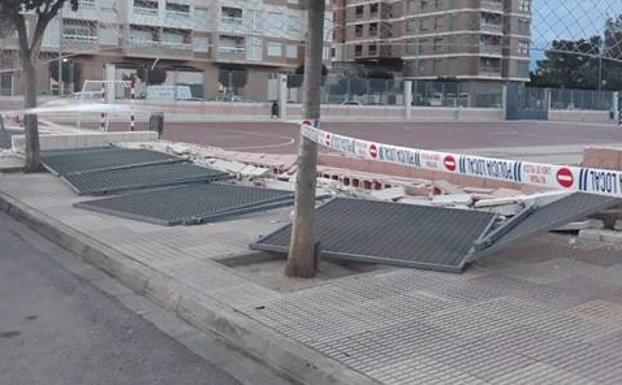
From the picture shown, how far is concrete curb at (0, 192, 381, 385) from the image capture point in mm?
4559

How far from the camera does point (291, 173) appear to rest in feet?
43.5

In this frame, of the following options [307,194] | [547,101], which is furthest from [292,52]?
[307,194]

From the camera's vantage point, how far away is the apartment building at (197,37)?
229 ft

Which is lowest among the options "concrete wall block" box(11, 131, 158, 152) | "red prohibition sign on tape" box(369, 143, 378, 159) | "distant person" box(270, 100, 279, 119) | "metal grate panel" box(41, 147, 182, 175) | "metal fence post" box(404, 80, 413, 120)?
"metal grate panel" box(41, 147, 182, 175)

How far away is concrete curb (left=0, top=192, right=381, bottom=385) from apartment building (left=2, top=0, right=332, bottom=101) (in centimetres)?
6076

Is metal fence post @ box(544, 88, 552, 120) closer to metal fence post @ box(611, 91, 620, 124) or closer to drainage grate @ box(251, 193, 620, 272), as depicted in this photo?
metal fence post @ box(611, 91, 620, 124)

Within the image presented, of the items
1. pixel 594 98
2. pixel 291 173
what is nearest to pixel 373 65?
pixel 594 98

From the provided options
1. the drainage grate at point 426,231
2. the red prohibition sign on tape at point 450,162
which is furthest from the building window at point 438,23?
the red prohibition sign on tape at point 450,162

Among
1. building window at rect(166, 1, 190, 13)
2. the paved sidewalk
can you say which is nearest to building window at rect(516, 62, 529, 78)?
building window at rect(166, 1, 190, 13)

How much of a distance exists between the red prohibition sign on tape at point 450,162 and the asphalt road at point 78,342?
91.7 inches

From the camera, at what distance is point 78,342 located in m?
5.37

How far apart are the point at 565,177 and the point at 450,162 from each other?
92cm

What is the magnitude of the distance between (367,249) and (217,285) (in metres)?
1.52

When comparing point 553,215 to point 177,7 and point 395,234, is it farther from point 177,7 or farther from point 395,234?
point 177,7
